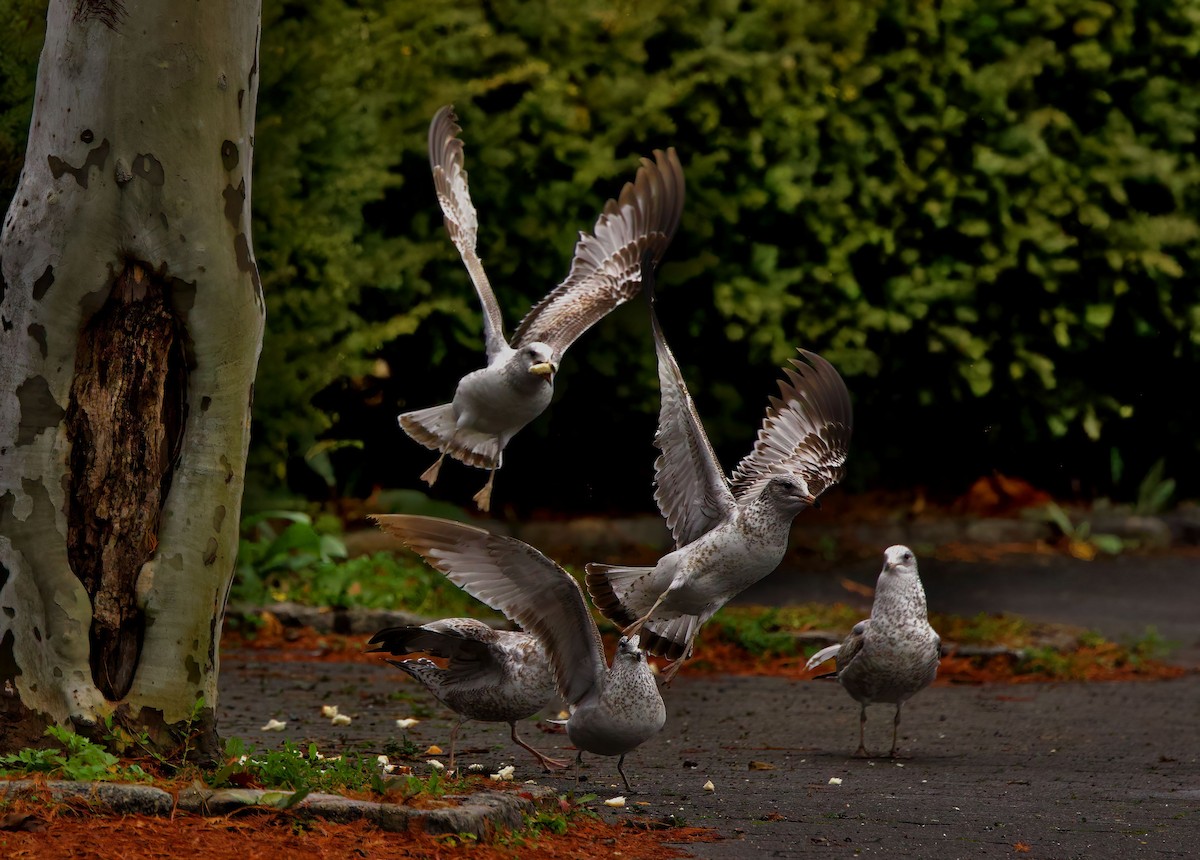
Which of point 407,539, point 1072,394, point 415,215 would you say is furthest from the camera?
point 1072,394

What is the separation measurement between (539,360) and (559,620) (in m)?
1.37

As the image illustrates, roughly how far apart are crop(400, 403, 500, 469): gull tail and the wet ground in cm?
124

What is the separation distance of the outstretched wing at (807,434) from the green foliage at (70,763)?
3229 millimetres

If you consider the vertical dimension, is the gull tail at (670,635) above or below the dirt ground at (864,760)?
above

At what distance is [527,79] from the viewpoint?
36.4 feet

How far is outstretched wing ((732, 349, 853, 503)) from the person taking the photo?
23.3 feet

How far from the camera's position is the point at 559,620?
221 inches

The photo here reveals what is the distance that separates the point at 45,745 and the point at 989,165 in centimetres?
911

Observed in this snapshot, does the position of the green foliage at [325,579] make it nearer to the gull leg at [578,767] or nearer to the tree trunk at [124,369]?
the gull leg at [578,767]

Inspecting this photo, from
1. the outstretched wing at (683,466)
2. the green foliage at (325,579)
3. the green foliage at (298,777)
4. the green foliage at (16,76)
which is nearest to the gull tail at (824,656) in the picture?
the outstretched wing at (683,466)

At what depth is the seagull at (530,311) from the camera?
22.4 ft

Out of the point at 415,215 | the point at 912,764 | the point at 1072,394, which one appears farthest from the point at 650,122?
the point at 912,764

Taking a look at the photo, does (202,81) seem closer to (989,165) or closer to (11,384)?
(11,384)

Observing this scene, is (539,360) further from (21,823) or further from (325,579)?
(325,579)
